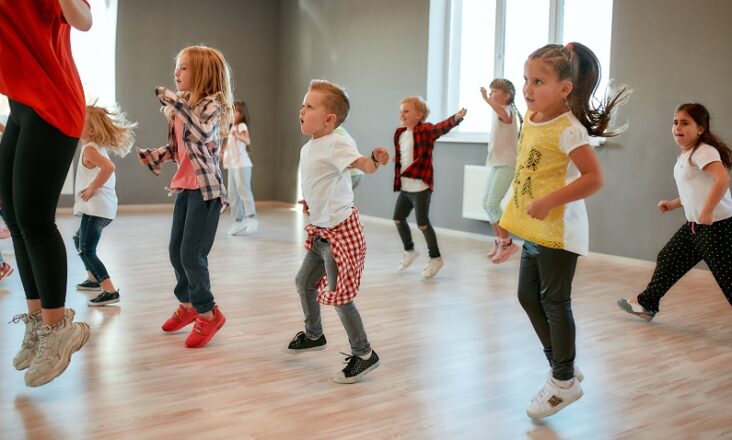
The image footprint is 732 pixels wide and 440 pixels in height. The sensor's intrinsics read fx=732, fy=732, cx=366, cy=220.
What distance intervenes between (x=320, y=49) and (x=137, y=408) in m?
6.69

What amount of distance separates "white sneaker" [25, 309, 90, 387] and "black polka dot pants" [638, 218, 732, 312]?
95.8 inches

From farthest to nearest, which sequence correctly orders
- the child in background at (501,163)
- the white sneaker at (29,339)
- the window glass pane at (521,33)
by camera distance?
the window glass pane at (521,33)
the child in background at (501,163)
the white sneaker at (29,339)

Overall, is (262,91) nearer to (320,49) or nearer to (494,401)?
(320,49)

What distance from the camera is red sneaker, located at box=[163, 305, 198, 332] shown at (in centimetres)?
285

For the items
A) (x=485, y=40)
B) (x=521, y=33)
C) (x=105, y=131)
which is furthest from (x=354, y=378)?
(x=485, y=40)

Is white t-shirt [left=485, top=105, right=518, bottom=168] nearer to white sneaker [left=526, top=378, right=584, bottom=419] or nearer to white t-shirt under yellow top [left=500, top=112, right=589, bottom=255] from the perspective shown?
white t-shirt under yellow top [left=500, top=112, right=589, bottom=255]

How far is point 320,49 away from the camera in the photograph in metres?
8.27

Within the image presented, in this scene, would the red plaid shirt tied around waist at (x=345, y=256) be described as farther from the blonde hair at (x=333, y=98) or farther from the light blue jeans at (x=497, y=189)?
the light blue jeans at (x=497, y=189)

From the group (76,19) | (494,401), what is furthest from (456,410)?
(76,19)

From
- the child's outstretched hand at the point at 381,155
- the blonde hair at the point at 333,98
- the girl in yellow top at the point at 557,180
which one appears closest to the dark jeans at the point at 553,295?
the girl in yellow top at the point at 557,180

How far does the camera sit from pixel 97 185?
3.28 meters

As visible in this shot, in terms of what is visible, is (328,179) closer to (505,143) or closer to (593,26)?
(505,143)

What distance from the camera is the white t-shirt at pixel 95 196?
336cm

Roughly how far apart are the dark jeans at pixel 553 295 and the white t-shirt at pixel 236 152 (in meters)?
4.34
